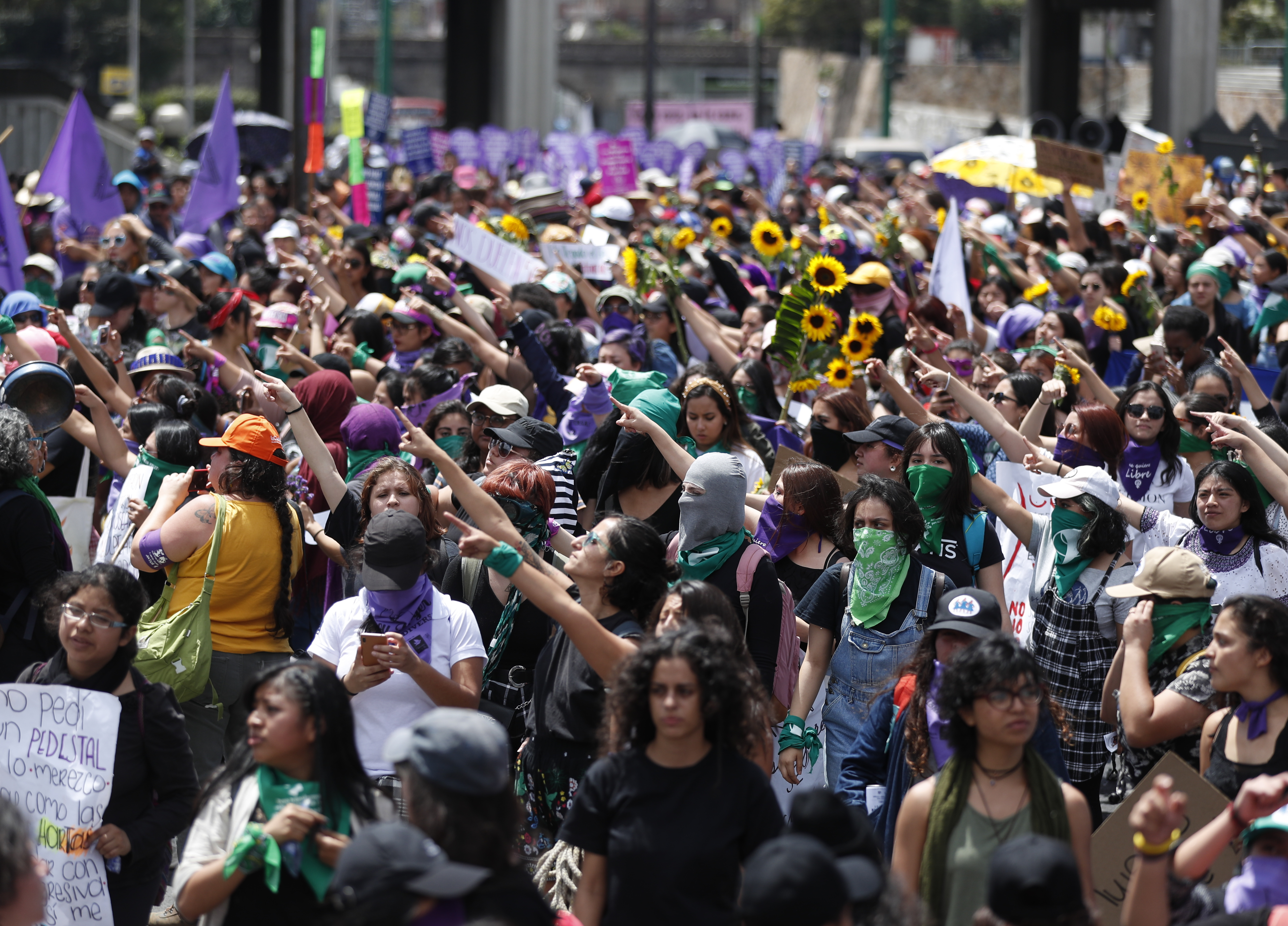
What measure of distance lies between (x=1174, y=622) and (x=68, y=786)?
316 centimetres

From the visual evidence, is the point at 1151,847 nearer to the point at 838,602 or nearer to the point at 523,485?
the point at 838,602

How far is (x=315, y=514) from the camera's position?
21.1ft

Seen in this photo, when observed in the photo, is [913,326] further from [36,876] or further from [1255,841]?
[36,876]

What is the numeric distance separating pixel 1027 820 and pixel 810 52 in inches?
2543

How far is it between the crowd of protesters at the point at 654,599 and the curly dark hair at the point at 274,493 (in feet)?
0.06

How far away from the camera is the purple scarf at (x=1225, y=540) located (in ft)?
17.8

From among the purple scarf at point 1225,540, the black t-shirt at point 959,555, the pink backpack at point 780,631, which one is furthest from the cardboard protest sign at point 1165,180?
the pink backpack at point 780,631

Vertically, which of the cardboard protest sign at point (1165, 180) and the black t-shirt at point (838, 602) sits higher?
the cardboard protest sign at point (1165, 180)

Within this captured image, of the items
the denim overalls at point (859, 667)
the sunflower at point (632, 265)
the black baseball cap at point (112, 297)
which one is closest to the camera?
the denim overalls at point (859, 667)

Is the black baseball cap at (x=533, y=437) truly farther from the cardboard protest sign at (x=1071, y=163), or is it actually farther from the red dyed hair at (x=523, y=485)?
the cardboard protest sign at (x=1071, y=163)

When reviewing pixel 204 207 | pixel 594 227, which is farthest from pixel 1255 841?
pixel 204 207

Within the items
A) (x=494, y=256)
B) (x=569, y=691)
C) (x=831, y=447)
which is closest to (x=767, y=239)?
(x=494, y=256)

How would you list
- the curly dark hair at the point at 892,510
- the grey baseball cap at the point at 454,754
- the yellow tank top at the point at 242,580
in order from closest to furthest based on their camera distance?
the grey baseball cap at the point at 454,754, the curly dark hair at the point at 892,510, the yellow tank top at the point at 242,580

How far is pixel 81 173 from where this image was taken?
545 inches
